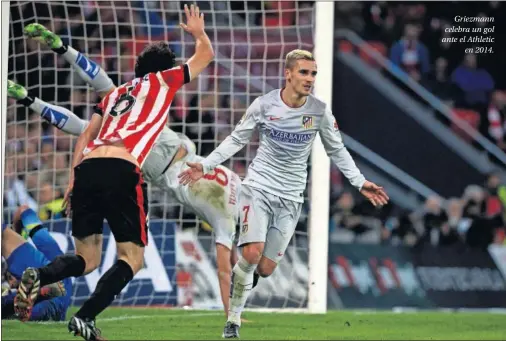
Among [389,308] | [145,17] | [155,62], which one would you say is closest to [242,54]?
[145,17]

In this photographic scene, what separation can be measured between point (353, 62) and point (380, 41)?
508mm

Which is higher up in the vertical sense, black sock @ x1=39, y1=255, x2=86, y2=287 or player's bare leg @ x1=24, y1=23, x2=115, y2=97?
player's bare leg @ x1=24, y1=23, x2=115, y2=97

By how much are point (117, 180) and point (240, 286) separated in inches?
50.7

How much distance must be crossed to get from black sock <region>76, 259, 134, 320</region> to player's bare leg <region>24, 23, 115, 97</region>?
6.24ft

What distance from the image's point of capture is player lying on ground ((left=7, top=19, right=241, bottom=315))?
761 cm

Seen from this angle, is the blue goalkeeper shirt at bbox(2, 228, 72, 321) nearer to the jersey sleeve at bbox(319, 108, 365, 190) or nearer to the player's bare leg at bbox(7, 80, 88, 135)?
the player's bare leg at bbox(7, 80, 88, 135)

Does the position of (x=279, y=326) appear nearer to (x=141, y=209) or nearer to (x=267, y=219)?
(x=267, y=219)

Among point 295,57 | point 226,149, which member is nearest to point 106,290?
point 226,149

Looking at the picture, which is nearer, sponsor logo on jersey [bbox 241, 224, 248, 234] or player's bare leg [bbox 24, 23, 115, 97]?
sponsor logo on jersey [bbox 241, 224, 248, 234]

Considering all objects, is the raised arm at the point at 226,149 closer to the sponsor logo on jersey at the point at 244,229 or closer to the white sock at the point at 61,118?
the sponsor logo on jersey at the point at 244,229

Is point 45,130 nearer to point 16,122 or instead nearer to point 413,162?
point 16,122

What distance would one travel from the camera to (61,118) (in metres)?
7.88

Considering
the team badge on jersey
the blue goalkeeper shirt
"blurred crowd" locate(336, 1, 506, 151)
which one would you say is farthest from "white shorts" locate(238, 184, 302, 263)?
"blurred crowd" locate(336, 1, 506, 151)

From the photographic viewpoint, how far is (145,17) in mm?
10484
